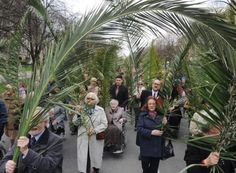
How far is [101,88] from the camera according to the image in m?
A: 10.2

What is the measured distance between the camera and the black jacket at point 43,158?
3242 millimetres

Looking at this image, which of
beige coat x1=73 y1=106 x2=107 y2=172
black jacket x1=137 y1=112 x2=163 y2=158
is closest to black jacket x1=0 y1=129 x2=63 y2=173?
black jacket x1=137 y1=112 x2=163 y2=158

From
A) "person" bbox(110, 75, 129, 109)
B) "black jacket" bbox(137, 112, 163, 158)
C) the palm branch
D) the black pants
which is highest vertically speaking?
the palm branch

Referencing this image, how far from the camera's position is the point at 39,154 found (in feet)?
10.9

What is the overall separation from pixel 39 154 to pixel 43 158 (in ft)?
0.16

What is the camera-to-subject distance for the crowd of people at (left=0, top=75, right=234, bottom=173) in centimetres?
330

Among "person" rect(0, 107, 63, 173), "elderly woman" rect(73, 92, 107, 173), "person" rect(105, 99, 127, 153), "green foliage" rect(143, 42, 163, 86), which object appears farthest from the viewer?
"green foliage" rect(143, 42, 163, 86)

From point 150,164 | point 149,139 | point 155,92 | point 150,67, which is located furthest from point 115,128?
point 149,139

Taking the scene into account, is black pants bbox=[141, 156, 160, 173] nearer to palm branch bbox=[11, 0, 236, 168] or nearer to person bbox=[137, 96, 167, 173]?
person bbox=[137, 96, 167, 173]

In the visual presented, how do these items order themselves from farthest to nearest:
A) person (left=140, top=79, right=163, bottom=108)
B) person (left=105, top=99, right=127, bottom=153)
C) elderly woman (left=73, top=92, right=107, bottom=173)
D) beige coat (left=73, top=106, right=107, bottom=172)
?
person (left=105, top=99, right=127, bottom=153) → beige coat (left=73, top=106, right=107, bottom=172) → elderly woman (left=73, top=92, right=107, bottom=173) → person (left=140, top=79, right=163, bottom=108)

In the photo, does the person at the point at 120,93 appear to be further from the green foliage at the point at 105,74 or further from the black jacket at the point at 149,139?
the black jacket at the point at 149,139

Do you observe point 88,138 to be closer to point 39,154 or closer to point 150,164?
point 150,164

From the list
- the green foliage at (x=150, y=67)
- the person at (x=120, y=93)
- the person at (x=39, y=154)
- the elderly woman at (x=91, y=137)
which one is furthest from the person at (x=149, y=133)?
→ the person at (x=120, y=93)

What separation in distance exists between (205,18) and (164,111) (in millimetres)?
3110
